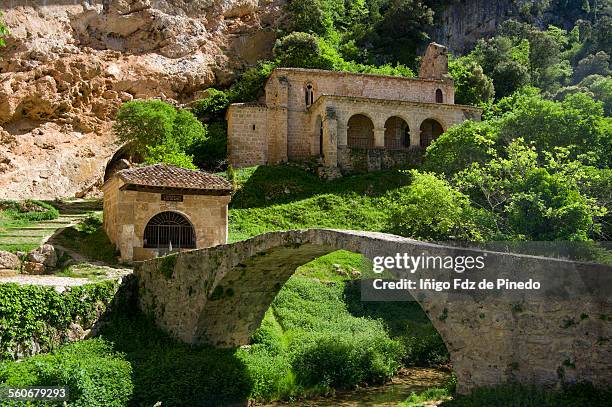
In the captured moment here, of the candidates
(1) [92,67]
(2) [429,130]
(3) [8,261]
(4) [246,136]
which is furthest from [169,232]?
(2) [429,130]

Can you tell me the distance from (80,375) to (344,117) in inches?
1147

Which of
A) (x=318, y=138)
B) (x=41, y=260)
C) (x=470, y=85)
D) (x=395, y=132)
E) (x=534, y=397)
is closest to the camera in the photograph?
(x=534, y=397)

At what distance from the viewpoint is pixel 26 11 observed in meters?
43.6

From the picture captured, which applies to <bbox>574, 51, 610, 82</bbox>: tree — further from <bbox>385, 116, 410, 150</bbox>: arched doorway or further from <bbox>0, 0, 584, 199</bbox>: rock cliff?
<bbox>0, 0, 584, 199</bbox>: rock cliff

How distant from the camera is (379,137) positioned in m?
40.8

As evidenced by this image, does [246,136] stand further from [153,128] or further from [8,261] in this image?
[8,261]

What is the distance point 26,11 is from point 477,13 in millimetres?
46454

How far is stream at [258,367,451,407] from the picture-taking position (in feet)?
51.8

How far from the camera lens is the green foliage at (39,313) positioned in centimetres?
1484

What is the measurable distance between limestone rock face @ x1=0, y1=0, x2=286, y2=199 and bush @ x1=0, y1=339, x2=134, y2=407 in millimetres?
25250

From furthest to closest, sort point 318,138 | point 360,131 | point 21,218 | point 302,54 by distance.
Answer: point 302,54 → point 360,131 → point 318,138 → point 21,218

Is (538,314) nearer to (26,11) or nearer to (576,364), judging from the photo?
(576,364)

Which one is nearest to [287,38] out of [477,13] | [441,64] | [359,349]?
[441,64]

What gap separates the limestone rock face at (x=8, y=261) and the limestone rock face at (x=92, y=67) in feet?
58.6
